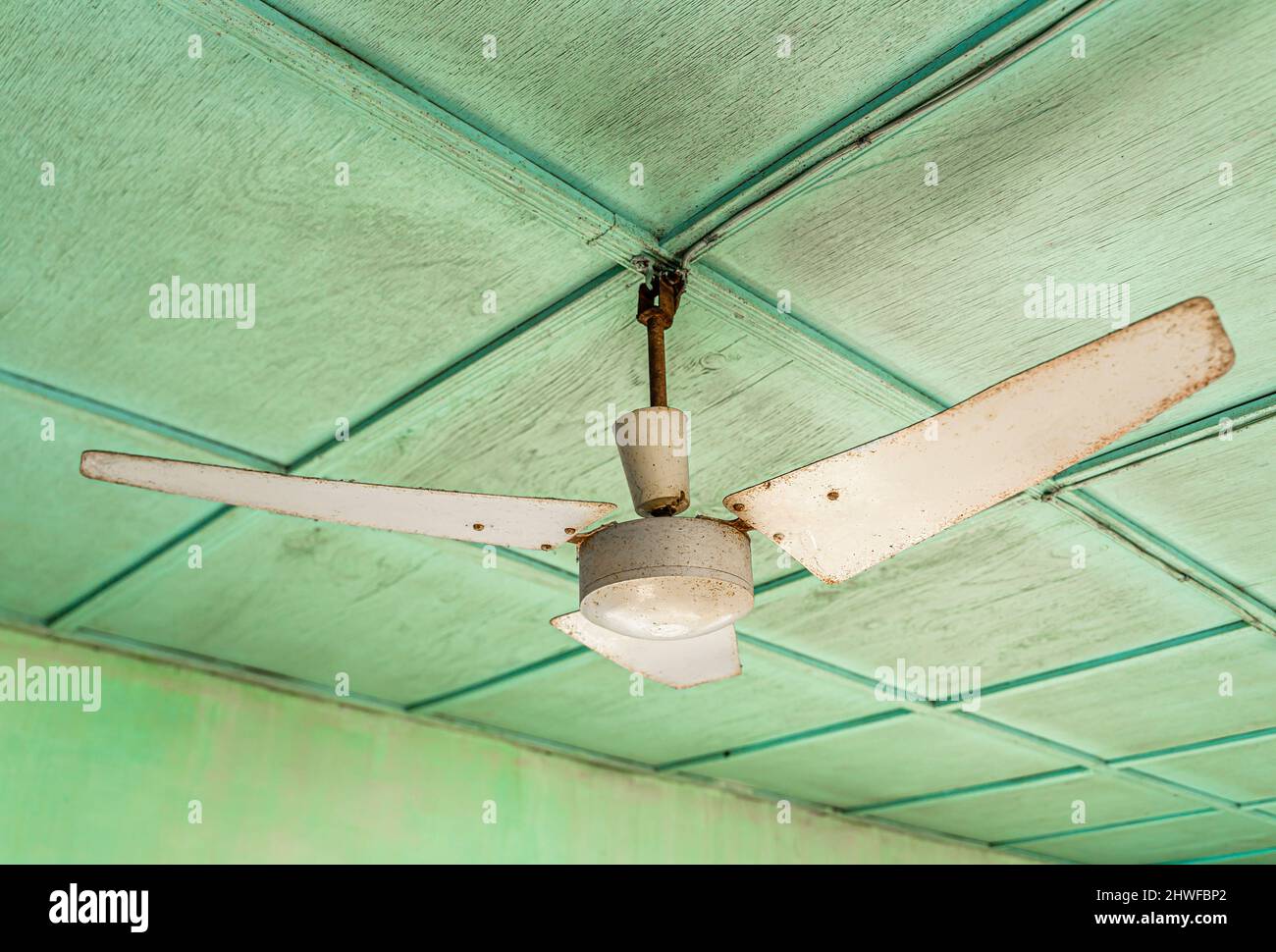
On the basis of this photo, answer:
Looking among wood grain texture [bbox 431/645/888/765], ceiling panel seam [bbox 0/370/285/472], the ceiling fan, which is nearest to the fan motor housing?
the ceiling fan

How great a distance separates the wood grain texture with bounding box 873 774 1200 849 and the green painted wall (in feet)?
4.25

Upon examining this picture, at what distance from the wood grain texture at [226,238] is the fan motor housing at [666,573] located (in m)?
0.66

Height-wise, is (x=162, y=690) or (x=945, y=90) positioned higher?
(x=945, y=90)

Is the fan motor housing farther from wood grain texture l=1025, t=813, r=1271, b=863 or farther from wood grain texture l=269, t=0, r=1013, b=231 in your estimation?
wood grain texture l=1025, t=813, r=1271, b=863

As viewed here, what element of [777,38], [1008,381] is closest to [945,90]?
[777,38]

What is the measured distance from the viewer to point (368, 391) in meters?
2.68

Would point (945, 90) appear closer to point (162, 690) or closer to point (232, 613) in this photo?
point (232, 613)

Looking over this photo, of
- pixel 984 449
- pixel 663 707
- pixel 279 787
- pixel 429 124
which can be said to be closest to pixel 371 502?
pixel 429 124

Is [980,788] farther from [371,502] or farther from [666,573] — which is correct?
[371,502]

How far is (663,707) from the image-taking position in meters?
4.61

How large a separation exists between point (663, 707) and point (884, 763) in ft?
4.27

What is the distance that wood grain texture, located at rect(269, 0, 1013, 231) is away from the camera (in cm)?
183

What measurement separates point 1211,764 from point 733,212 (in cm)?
427

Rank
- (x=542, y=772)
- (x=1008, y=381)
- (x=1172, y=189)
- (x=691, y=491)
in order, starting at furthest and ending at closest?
(x=542, y=772), (x=691, y=491), (x=1172, y=189), (x=1008, y=381)
